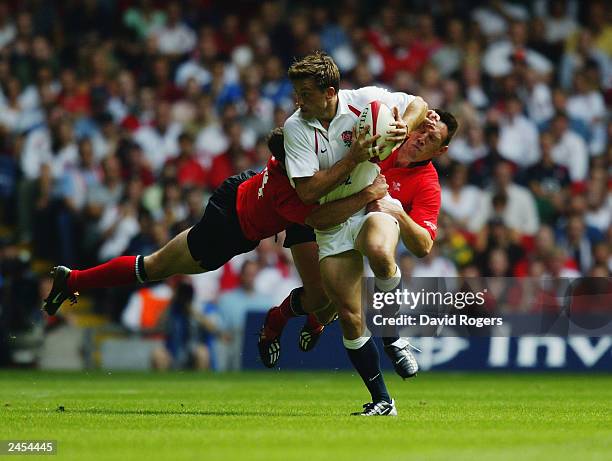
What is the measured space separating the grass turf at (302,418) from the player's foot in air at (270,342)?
33 cm

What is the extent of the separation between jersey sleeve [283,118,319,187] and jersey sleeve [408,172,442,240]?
1.18 metres

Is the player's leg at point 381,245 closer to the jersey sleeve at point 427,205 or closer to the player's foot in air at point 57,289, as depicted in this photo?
the jersey sleeve at point 427,205

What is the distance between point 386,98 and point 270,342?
9.00 ft

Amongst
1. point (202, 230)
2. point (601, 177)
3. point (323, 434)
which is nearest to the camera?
point (323, 434)

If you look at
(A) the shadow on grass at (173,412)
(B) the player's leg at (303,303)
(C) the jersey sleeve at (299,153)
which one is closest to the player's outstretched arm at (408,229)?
(C) the jersey sleeve at (299,153)

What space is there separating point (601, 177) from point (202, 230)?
28.7ft

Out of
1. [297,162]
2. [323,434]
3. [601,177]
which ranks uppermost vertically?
[601,177]

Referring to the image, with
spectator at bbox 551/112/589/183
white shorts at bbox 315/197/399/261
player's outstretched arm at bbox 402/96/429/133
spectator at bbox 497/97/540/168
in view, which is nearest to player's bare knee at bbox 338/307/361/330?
white shorts at bbox 315/197/399/261

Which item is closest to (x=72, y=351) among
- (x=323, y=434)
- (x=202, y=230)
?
(x=202, y=230)

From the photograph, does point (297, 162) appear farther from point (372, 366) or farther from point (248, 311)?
point (248, 311)

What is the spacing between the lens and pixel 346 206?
858cm

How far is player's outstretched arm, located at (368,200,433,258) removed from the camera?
28.5 ft

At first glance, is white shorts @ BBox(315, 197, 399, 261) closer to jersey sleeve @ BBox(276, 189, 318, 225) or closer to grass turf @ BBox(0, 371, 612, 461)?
jersey sleeve @ BBox(276, 189, 318, 225)

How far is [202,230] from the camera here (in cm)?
955
